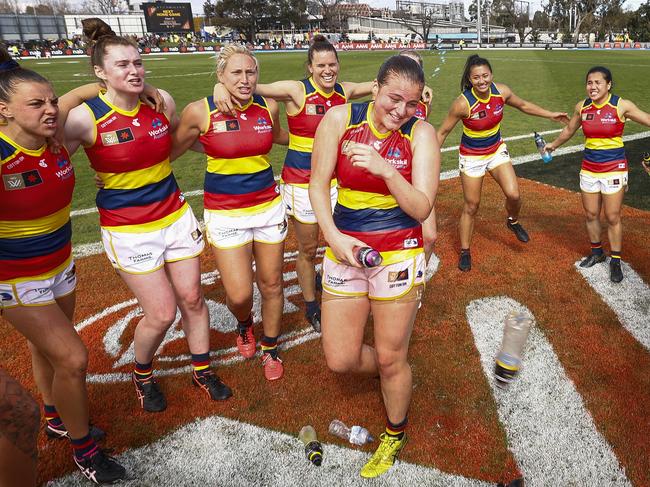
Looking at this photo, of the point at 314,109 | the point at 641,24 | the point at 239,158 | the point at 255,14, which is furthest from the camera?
the point at 255,14

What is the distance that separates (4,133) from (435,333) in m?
3.97

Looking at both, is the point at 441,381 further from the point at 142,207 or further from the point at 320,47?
the point at 320,47

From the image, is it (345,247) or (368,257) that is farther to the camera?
(345,247)

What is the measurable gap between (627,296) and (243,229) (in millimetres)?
4390

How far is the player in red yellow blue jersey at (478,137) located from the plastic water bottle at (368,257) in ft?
12.6

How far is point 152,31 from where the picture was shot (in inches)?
3322

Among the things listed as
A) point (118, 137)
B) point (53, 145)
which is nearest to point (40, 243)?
point (53, 145)

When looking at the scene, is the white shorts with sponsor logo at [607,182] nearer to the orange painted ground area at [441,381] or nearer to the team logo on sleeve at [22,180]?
the orange painted ground area at [441,381]

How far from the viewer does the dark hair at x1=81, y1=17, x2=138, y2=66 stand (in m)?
3.45

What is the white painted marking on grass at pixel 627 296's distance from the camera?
489cm

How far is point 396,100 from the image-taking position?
286 cm

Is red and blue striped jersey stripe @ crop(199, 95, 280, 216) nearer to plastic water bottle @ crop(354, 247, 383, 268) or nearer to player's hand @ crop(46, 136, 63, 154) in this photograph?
player's hand @ crop(46, 136, 63, 154)

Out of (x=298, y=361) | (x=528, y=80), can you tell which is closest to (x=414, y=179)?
(x=298, y=361)

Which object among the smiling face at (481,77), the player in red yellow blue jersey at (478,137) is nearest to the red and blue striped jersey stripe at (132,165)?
the player in red yellow blue jersey at (478,137)
